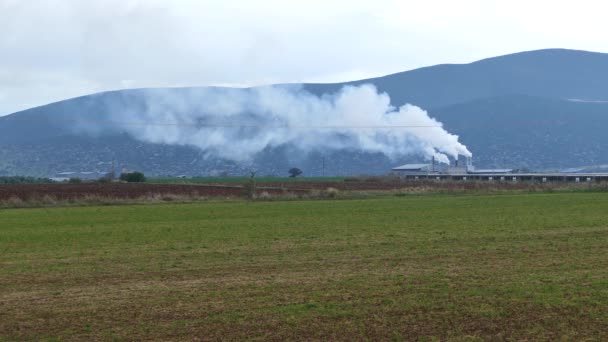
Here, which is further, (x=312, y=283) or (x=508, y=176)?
(x=508, y=176)

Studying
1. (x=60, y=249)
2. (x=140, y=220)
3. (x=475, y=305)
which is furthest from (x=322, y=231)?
(x=475, y=305)

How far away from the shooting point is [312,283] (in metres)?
18.8

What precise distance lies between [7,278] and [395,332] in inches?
442

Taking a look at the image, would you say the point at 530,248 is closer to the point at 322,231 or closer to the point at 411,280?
the point at 411,280

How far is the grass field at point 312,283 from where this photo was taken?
46.8ft

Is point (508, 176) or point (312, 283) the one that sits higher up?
point (508, 176)

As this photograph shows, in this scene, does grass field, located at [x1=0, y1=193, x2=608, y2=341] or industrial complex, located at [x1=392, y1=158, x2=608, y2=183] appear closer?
grass field, located at [x1=0, y1=193, x2=608, y2=341]

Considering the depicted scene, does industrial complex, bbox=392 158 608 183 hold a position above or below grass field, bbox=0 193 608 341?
above

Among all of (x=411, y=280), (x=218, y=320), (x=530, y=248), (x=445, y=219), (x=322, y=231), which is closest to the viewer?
(x=218, y=320)

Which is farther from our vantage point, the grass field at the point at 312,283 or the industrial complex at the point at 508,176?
the industrial complex at the point at 508,176

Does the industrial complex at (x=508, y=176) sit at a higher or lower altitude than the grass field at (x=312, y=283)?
higher

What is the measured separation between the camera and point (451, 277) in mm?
19109

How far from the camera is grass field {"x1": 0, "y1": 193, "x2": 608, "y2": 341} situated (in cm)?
1425

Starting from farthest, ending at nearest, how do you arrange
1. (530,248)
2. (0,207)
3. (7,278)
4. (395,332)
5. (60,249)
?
(0,207) → (60,249) → (530,248) → (7,278) → (395,332)
